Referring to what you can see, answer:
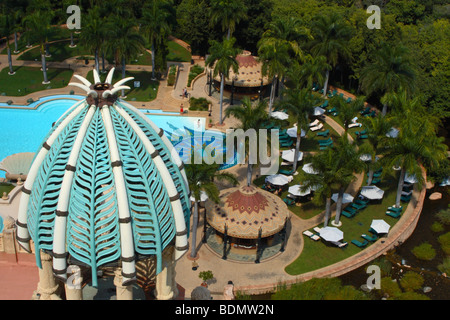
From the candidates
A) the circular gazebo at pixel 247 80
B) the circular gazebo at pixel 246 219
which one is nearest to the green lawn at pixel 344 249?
the circular gazebo at pixel 246 219

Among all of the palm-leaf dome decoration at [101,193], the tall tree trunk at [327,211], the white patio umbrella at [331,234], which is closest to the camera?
the palm-leaf dome decoration at [101,193]

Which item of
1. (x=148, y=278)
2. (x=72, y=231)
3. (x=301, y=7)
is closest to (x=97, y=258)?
(x=72, y=231)

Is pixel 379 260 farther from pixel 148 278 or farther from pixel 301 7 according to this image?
pixel 301 7

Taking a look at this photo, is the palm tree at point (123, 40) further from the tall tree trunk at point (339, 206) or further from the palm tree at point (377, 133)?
the tall tree trunk at point (339, 206)

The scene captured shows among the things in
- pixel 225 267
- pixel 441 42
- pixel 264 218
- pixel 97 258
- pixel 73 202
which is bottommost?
pixel 225 267

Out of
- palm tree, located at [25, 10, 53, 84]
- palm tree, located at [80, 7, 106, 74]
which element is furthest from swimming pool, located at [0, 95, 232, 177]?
palm tree, located at [80, 7, 106, 74]

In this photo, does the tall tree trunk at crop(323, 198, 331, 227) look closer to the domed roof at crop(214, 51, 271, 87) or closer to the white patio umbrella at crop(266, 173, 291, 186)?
the white patio umbrella at crop(266, 173, 291, 186)

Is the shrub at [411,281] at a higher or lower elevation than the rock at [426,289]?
higher

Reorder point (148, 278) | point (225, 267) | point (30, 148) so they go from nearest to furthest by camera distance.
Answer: point (148, 278), point (225, 267), point (30, 148)
